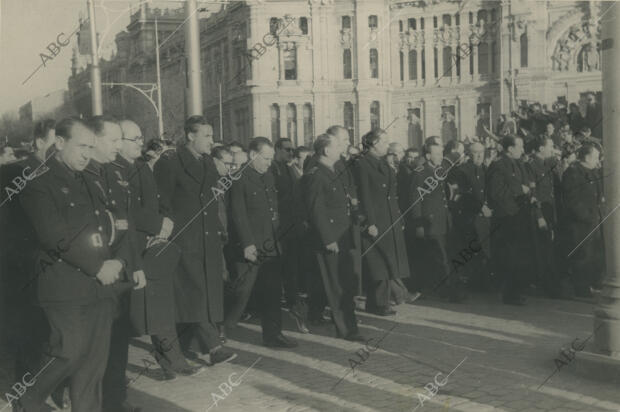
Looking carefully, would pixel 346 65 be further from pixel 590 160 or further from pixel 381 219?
pixel 381 219

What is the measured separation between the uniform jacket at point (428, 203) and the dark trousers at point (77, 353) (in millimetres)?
6404

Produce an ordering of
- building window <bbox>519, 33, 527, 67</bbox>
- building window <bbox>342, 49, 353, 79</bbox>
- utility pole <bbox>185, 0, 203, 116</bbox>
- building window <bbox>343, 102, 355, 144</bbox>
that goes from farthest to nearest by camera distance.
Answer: building window <bbox>343, 102, 355, 144</bbox>
building window <bbox>342, 49, 353, 79</bbox>
building window <bbox>519, 33, 527, 67</bbox>
utility pole <bbox>185, 0, 203, 116</bbox>

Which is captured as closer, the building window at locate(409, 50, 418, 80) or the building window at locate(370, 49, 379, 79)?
the building window at locate(370, 49, 379, 79)

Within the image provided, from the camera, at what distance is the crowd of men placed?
484cm

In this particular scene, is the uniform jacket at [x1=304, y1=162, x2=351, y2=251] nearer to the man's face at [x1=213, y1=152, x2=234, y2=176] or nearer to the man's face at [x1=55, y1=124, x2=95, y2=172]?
the man's face at [x1=213, y1=152, x2=234, y2=176]

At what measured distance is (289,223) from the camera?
986 centimetres

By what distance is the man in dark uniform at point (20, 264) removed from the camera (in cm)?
582

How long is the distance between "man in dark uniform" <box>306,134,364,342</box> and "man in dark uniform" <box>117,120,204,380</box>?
1.81 meters

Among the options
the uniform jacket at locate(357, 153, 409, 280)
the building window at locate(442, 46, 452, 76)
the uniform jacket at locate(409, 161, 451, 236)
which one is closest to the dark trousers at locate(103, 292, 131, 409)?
the uniform jacket at locate(357, 153, 409, 280)

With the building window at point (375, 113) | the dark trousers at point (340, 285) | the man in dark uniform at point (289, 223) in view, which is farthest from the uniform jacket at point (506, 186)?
the building window at point (375, 113)

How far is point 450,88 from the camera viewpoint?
59.2m

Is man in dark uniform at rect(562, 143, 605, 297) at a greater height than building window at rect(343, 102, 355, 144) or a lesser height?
lesser

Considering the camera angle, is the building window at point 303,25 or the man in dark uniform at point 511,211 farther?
the building window at point 303,25

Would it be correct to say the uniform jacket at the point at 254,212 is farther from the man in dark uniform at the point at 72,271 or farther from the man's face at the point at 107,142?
the man in dark uniform at the point at 72,271
